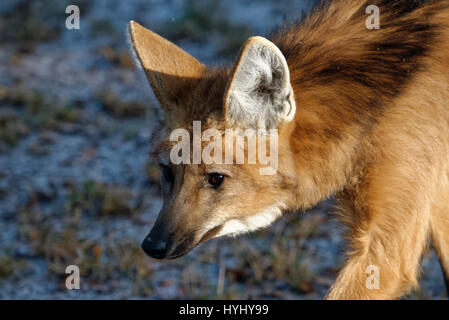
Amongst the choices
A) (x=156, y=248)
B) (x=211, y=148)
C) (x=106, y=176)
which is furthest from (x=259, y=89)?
(x=106, y=176)

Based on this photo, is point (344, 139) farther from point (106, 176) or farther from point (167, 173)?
point (106, 176)

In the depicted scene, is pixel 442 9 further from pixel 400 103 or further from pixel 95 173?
pixel 95 173

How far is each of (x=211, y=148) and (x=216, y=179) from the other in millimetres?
143

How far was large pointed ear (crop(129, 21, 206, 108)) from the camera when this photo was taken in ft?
8.94

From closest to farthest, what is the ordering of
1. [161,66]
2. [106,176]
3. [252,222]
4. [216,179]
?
1. [216,179]
2. [161,66]
3. [252,222]
4. [106,176]

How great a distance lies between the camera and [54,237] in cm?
408

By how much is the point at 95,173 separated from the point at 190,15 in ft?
8.01

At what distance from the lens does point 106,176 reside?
15.9ft

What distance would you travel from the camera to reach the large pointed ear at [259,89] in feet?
7.48

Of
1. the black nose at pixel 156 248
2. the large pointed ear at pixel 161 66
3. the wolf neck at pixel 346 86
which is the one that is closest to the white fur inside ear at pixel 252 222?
the wolf neck at pixel 346 86

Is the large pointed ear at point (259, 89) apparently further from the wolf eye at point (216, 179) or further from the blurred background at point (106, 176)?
the blurred background at point (106, 176)

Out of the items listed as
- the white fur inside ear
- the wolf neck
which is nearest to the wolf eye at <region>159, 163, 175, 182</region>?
the white fur inside ear

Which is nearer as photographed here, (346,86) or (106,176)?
(346,86)

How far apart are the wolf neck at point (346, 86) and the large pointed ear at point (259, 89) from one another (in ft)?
0.47
